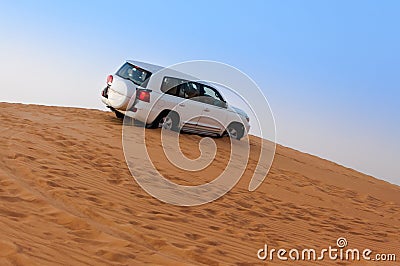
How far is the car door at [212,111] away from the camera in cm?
1281

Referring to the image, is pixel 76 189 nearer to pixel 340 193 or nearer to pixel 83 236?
pixel 83 236

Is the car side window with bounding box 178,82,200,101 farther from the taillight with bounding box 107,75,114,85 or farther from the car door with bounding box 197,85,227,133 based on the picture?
the taillight with bounding box 107,75,114,85

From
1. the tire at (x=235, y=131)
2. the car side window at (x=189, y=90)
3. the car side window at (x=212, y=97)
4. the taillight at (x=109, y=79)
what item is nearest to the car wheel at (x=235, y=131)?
the tire at (x=235, y=131)

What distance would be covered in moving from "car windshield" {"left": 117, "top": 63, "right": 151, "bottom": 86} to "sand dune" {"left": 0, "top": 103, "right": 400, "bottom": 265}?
1.94m

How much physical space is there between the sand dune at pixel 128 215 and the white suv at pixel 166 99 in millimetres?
1586

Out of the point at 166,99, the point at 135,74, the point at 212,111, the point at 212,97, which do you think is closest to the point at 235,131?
the point at 212,111

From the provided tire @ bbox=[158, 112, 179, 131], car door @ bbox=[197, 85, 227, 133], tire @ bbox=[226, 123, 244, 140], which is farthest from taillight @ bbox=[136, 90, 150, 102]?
tire @ bbox=[226, 123, 244, 140]

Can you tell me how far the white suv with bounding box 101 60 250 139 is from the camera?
456 inches

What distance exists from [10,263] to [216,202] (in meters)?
4.01

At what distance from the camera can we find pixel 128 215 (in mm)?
5191

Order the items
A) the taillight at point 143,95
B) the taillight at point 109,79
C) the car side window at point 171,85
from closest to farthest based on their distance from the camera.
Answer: the taillight at point 143,95 < the car side window at point 171,85 < the taillight at point 109,79

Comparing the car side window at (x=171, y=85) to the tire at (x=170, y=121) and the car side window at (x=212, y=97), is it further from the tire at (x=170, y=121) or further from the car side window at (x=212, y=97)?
the car side window at (x=212, y=97)

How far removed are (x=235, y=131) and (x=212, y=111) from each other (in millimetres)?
1520

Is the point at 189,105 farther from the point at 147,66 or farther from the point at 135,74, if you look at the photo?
A: the point at 135,74
